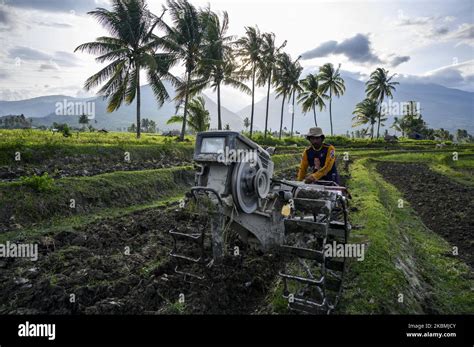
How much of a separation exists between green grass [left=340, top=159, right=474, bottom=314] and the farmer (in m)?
1.71

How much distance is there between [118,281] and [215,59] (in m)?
25.7

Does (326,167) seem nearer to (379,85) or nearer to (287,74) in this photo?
(287,74)

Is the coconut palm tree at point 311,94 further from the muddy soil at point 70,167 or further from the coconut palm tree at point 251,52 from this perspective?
the muddy soil at point 70,167

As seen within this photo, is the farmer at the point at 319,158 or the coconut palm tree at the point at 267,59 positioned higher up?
the coconut palm tree at the point at 267,59

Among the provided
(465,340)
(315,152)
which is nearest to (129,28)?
(315,152)

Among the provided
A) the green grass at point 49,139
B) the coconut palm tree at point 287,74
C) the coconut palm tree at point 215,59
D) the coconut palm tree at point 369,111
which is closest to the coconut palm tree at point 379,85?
the coconut palm tree at point 369,111

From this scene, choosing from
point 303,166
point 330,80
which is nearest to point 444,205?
point 303,166

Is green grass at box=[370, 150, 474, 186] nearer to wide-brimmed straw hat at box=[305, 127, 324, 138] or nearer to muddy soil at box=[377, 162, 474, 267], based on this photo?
muddy soil at box=[377, 162, 474, 267]

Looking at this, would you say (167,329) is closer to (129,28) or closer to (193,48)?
(129,28)

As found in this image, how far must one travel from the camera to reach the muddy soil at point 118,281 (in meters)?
4.54

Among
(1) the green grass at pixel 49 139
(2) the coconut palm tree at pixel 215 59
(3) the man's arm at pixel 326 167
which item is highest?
(2) the coconut palm tree at pixel 215 59

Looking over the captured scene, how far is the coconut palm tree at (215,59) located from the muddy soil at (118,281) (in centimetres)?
2210

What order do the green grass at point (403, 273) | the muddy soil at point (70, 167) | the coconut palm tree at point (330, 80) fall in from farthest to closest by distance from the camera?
the coconut palm tree at point (330, 80) < the muddy soil at point (70, 167) < the green grass at point (403, 273)

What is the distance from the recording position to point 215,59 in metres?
28.1
